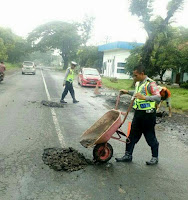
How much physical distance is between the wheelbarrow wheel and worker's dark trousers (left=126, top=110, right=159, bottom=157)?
0.44 metres

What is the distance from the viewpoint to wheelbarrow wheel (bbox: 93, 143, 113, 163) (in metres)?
4.82

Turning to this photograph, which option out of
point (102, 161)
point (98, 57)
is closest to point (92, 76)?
point (102, 161)

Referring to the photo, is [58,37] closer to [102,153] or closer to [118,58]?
[118,58]

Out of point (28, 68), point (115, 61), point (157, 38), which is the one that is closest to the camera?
point (157, 38)

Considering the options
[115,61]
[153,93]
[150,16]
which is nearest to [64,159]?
[153,93]

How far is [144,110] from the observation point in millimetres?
4871

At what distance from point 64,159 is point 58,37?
56.7 metres

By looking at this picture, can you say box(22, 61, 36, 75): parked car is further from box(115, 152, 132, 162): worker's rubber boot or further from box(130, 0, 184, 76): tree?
box(115, 152, 132, 162): worker's rubber boot

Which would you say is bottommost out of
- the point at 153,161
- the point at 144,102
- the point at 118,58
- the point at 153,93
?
the point at 153,161

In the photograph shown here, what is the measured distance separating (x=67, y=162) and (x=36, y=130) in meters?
2.55

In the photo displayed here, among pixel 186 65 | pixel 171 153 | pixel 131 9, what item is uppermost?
pixel 131 9

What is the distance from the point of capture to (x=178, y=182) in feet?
14.2

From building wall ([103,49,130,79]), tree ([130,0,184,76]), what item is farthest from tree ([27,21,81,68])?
tree ([130,0,184,76])

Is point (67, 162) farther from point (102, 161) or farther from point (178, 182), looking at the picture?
point (178, 182)
